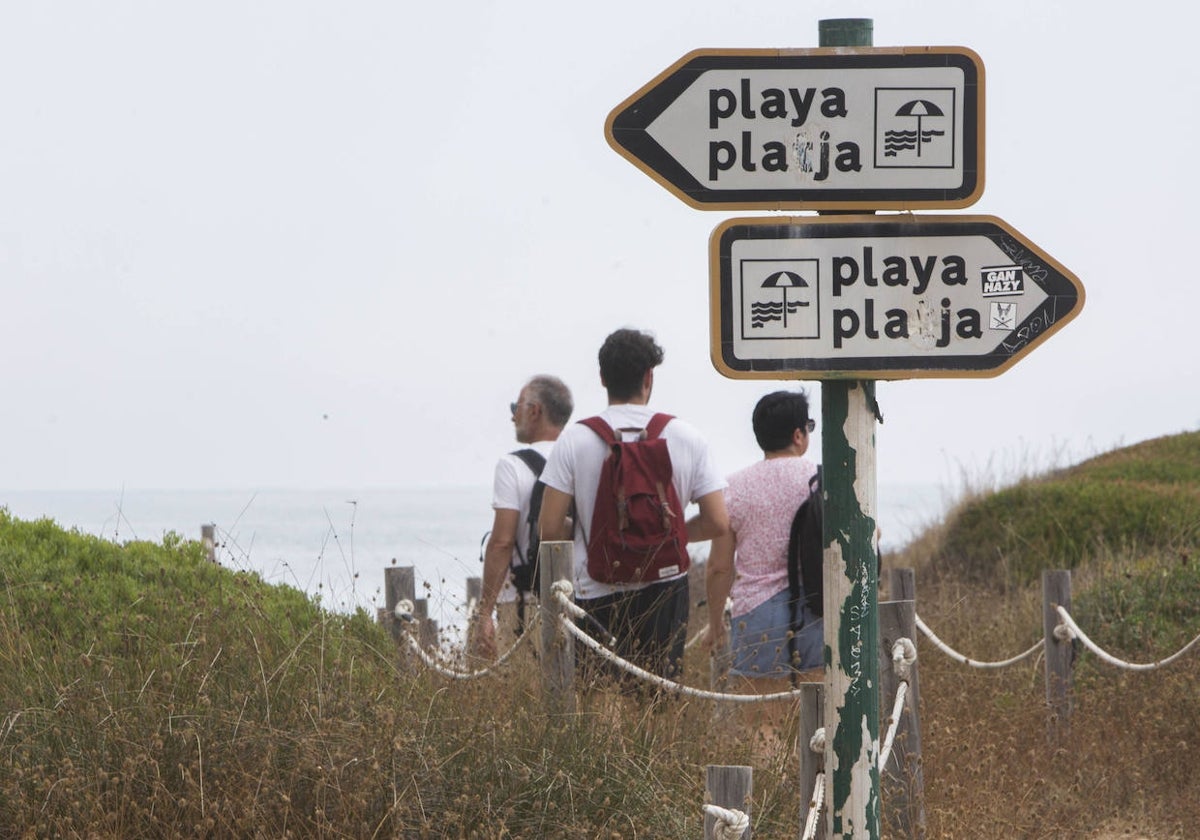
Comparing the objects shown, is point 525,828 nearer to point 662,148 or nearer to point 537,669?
point 537,669

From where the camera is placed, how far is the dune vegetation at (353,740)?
4.28 meters

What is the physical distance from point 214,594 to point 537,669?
1481 millimetres

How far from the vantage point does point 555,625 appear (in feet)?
19.7

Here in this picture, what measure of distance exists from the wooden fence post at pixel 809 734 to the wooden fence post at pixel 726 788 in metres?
0.83

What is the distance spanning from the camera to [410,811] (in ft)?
14.0

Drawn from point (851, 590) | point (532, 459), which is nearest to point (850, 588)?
point (851, 590)

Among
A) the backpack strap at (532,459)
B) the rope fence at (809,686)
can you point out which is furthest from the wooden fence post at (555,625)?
the backpack strap at (532,459)

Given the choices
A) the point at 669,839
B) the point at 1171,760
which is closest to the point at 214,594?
the point at 669,839

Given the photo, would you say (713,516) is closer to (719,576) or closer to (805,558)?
(719,576)

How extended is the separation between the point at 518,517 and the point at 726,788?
4.03m

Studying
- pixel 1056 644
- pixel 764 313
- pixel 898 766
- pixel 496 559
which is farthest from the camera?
pixel 1056 644

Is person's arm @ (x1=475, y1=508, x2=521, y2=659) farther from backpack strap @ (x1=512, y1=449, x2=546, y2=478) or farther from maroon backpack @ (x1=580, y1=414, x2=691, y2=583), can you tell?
maroon backpack @ (x1=580, y1=414, x2=691, y2=583)

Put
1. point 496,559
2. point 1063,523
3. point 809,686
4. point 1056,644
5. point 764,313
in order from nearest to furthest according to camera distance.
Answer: point 764,313 → point 809,686 → point 496,559 → point 1056,644 → point 1063,523

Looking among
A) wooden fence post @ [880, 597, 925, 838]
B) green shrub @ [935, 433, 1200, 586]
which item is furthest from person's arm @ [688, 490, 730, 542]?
green shrub @ [935, 433, 1200, 586]
